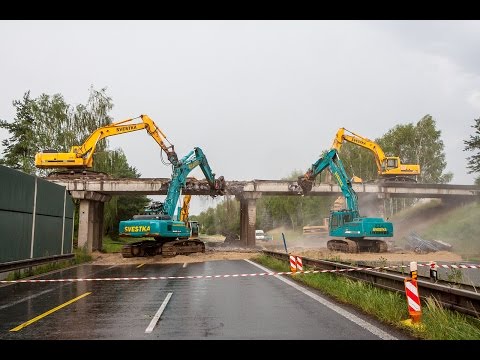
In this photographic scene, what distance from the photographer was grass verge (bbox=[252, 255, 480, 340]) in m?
6.09

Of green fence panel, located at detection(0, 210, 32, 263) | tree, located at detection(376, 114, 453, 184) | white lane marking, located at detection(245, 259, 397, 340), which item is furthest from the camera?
tree, located at detection(376, 114, 453, 184)

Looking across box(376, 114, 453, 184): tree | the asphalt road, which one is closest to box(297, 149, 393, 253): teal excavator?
the asphalt road

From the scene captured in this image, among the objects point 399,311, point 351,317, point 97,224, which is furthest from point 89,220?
point 399,311

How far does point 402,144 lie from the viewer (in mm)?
66875

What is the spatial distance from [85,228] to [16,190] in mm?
22043

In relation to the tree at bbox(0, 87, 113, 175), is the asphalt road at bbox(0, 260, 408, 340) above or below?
below

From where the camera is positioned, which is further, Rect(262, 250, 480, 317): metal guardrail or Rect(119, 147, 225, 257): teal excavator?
Rect(119, 147, 225, 257): teal excavator

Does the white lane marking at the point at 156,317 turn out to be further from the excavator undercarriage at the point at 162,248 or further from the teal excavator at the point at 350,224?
the teal excavator at the point at 350,224

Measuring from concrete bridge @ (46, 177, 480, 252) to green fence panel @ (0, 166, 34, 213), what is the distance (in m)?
19.9

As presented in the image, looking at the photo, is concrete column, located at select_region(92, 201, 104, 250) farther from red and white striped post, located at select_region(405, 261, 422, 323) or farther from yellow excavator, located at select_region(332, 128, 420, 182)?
red and white striped post, located at select_region(405, 261, 422, 323)

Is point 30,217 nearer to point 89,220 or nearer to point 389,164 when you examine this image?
point 89,220

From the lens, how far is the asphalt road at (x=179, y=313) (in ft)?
22.0
